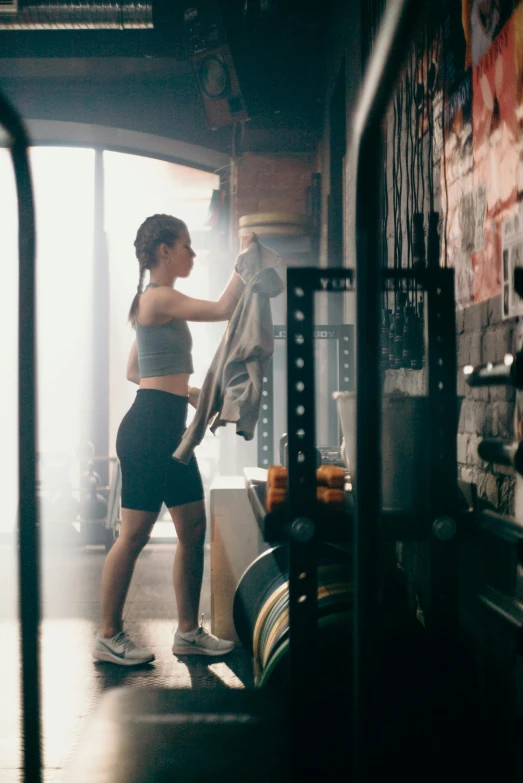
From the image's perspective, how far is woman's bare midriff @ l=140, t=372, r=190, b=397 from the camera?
227 centimetres

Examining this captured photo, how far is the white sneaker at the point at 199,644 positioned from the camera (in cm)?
237

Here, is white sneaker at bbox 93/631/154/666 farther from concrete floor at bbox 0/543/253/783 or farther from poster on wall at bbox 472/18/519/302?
poster on wall at bbox 472/18/519/302

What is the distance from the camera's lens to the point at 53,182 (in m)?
5.09

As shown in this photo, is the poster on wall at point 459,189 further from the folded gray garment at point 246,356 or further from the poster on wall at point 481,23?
the folded gray garment at point 246,356

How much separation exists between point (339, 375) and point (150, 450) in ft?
2.46

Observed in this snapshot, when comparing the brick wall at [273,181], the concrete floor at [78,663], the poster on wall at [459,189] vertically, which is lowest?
the concrete floor at [78,663]

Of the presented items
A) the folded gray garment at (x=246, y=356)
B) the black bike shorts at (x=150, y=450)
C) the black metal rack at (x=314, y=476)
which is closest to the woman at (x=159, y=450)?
the black bike shorts at (x=150, y=450)

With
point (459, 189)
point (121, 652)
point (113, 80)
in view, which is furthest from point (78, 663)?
point (113, 80)

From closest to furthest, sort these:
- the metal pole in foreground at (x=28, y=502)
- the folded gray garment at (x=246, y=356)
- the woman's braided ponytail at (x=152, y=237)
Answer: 1. the metal pole in foreground at (x=28, y=502)
2. the folded gray garment at (x=246, y=356)
3. the woman's braided ponytail at (x=152, y=237)

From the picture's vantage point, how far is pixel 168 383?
2273 mm

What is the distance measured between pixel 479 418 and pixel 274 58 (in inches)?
111

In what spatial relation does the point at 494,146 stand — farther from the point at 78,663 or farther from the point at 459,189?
the point at 78,663

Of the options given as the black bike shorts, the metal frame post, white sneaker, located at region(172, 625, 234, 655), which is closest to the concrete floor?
white sneaker, located at region(172, 625, 234, 655)

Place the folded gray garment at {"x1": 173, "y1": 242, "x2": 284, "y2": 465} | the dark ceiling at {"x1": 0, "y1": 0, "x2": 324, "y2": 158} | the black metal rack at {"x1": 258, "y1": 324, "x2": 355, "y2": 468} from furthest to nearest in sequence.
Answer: the dark ceiling at {"x1": 0, "y1": 0, "x2": 324, "y2": 158}, the black metal rack at {"x1": 258, "y1": 324, "x2": 355, "y2": 468}, the folded gray garment at {"x1": 173, "y1": 242, "x2": 284, "y2": 465}
